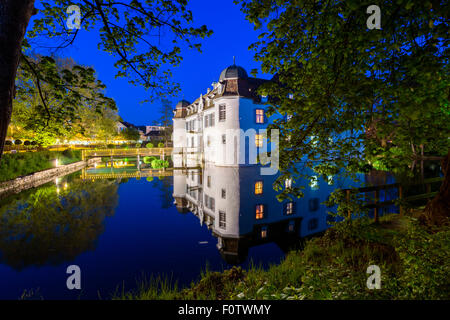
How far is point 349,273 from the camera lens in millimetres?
3359

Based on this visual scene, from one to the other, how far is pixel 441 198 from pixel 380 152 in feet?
12.4

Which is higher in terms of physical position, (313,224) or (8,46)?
(8,46)

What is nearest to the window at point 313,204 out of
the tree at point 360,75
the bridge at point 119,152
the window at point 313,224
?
the window at point 313,224

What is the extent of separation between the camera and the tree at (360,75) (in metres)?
2.18

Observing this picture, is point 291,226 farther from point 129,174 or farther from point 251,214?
point 129,174

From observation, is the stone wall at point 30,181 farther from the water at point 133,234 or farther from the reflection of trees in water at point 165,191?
the reflection of trees in water at point 165,191

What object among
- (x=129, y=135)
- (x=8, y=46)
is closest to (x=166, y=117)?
(x=129, y=135)

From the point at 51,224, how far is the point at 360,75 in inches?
403

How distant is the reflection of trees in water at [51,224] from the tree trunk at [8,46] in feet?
16.2

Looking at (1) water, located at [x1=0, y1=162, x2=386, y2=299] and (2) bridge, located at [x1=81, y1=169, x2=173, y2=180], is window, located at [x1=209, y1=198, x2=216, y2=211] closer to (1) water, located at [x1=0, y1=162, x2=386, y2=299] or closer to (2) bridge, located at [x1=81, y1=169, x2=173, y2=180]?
(1) water, located at [x1=0, y1=162, x2=386, y2=299]

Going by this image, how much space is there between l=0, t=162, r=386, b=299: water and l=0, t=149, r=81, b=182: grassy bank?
115 inches

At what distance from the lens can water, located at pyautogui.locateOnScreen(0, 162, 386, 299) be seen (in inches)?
181

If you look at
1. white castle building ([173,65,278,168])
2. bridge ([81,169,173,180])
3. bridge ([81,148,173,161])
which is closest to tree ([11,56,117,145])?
bridge ([81,169,173,180])

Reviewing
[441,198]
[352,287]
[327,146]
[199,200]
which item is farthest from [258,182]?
[352,287]
